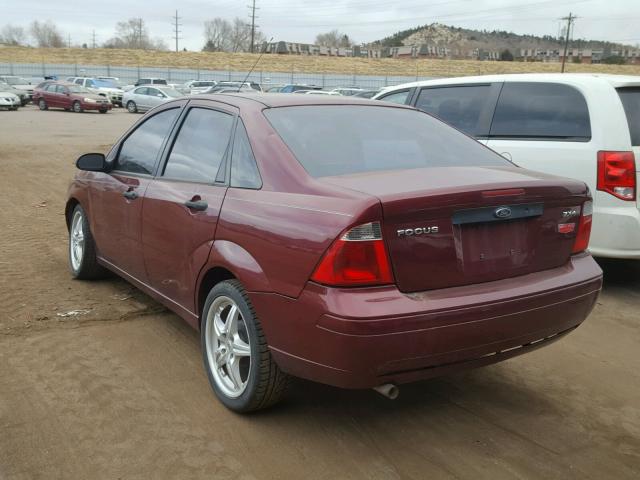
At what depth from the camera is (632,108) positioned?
5.48m

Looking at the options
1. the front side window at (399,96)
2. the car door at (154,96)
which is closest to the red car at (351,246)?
the front side window at (399,96)

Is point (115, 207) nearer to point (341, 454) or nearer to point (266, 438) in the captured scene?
point (266, 438)

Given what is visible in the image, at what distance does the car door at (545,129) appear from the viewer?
5.48m

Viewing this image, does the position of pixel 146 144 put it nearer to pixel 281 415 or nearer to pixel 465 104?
pixel 281 415

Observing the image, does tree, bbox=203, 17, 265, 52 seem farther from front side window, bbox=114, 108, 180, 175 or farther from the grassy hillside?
front side window, bbox=114, 108, 180, 175

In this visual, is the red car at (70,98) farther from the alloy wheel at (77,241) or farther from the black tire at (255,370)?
the black tire at (255,370)

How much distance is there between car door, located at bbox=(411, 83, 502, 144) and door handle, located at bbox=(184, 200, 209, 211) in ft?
10.7

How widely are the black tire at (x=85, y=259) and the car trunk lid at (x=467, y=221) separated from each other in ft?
9.89

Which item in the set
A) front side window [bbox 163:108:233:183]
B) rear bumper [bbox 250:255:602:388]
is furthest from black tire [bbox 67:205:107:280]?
rear bumper [bbox 250:255:602:388]

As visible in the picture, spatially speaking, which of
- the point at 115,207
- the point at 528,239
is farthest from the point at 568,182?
the point at 115,207

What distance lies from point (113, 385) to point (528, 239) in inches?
94.7

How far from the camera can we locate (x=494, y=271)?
2986 millimetres

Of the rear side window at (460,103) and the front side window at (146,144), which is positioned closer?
the front side window at (146,144)

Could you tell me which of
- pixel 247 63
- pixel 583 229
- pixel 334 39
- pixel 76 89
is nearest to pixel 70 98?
pixel 76 89
